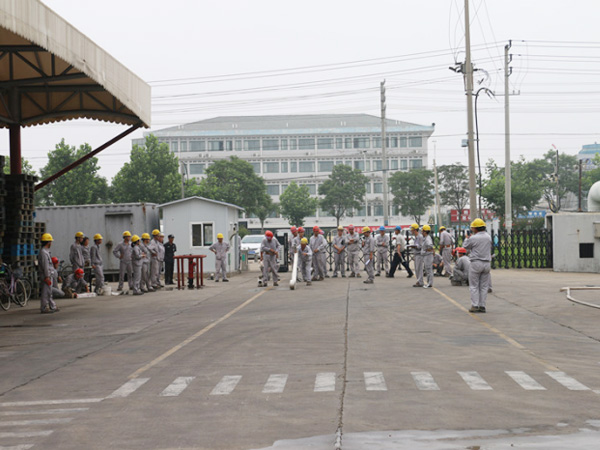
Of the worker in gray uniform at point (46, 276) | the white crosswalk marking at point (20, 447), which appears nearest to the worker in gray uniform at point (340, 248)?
the worker in gray uniform at point (46, 276)

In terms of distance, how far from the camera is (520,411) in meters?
7.76

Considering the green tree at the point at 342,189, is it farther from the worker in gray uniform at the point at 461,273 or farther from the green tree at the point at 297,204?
the worker in gray uniform at the point at 461,273

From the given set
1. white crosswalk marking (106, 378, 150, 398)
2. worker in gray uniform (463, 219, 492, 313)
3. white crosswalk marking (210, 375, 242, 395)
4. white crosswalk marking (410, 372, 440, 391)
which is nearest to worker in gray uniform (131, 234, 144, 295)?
worker in gray uniform (463, 219, 492, 313)

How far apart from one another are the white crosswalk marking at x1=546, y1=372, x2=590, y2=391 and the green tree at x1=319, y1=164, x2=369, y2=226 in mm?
91067

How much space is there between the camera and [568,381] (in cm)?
942

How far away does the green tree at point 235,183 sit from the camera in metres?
84.1

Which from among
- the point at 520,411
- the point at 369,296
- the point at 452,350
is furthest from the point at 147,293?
the point at 520,411

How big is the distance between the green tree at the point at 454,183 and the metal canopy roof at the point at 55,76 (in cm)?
7077

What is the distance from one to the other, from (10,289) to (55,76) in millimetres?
5673

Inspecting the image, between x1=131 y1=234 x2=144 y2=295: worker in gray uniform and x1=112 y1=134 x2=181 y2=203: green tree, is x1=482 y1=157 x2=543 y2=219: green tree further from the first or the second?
x1=131 y1=234 x2=144 y2=295: worker in gray uniform

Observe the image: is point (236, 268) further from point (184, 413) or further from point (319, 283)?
point (184, 413)

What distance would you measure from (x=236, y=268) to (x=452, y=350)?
2827 centimetres

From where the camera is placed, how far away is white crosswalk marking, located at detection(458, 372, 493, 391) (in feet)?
29.6

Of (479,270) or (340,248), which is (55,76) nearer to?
(479,270)
